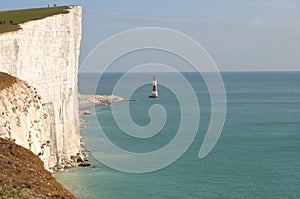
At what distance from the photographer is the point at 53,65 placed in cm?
3300

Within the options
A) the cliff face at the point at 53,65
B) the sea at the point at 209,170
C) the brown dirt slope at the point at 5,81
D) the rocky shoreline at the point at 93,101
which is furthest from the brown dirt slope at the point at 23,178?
the rocky shoreline at the point at 93,101

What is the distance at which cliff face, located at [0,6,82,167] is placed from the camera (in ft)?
92.5

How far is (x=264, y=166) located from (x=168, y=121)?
97.7 ft

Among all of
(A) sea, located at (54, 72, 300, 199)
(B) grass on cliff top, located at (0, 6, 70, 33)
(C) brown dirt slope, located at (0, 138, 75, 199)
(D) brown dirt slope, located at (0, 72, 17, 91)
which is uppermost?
(B) grass on cliff top, located at (0, 6, 70, 33)

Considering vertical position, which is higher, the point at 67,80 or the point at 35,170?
the point at 67,80

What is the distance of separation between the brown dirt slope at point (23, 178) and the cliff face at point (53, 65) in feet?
48.6

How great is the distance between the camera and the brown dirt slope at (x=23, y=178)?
383 inches

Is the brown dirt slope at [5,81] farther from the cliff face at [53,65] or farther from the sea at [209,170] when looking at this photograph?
the sea at [209,170]

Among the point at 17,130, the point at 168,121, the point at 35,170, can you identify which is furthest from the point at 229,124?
the point at 35,170

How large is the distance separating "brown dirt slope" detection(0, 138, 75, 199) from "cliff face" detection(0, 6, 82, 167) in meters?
14.8

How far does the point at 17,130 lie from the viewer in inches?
653

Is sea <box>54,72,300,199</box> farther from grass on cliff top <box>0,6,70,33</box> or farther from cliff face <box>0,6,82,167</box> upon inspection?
grass on cliff top <box>0,6,70,33</box>

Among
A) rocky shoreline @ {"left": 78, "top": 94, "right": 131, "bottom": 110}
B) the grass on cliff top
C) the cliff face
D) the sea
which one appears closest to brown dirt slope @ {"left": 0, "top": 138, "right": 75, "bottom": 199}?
the sea

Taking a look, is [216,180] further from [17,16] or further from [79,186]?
[17,16]
